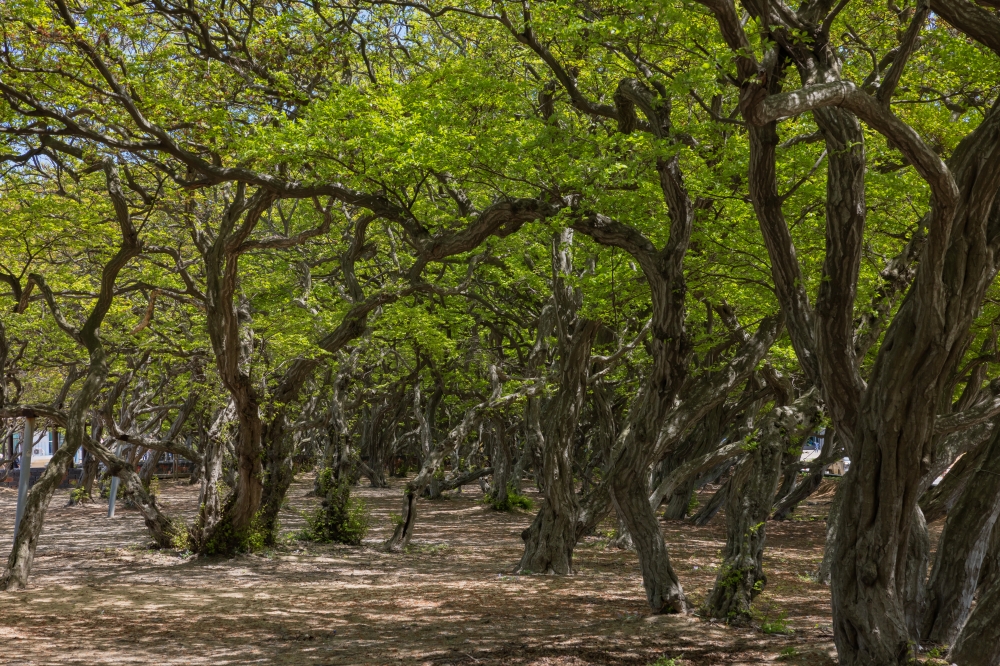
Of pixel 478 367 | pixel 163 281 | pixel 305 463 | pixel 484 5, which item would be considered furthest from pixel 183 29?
pixel 305 463

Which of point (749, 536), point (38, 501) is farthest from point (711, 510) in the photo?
point (38, 501)

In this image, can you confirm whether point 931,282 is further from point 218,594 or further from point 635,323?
point 635,323

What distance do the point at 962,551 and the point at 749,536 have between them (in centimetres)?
291

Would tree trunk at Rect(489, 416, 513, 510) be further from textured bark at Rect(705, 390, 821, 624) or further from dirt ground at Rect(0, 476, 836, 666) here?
textured bark at Rect(705, 390, 821, 624)

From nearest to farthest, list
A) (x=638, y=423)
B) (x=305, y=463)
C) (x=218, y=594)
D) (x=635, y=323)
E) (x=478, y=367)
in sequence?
(x=638, y=423) < (x=218, y=594) < (x=635, y=323) < (x=478, y=367) < (x=305, y=463)

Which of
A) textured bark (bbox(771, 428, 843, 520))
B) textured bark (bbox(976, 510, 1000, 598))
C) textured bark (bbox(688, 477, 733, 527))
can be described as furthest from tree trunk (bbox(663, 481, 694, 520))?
textured bark (bbox(976, 510, 1000, 598))

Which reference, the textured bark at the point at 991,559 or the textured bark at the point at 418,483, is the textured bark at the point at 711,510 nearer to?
the textured bark at the point at 418,483

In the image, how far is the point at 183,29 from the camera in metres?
11.1

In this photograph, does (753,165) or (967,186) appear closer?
(967,186)

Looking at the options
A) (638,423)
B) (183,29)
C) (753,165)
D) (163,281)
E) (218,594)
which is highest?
(183,29)

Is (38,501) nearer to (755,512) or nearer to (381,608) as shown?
(381,608)

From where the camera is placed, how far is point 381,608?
11.3m

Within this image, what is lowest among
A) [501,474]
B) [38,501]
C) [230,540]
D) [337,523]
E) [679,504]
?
[230,540]

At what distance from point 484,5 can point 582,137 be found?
209 cm
